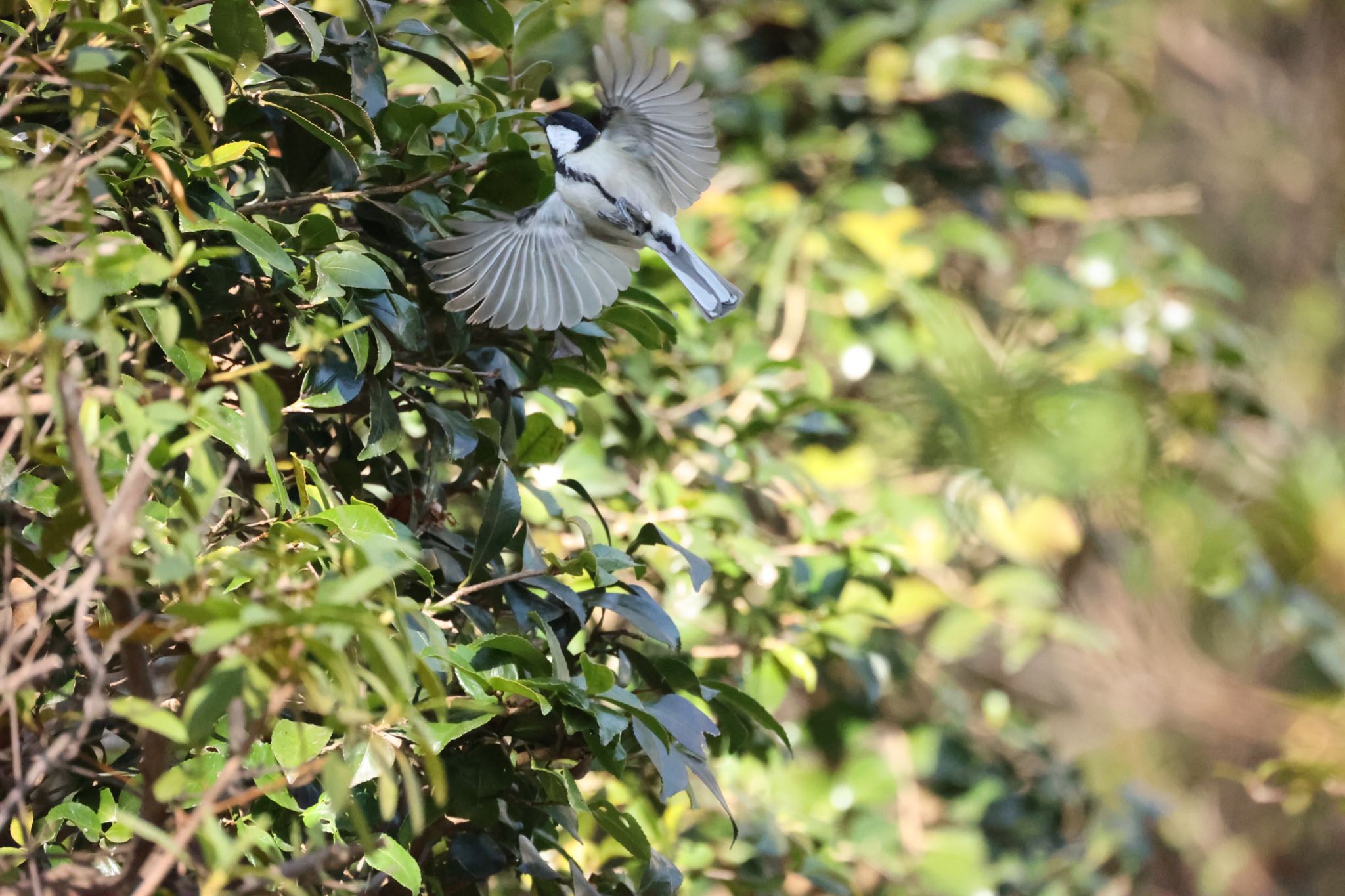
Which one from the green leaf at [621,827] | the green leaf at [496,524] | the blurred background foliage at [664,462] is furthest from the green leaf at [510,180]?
the green leaf at [621,827]

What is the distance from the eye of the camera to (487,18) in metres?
0.86

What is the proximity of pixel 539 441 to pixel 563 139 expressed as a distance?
1.57 feet

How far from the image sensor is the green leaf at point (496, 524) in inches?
30.5

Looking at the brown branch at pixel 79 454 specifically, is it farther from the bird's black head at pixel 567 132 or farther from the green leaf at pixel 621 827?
the bird's black head at pixel 567 132

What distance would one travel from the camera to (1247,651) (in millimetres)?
2117

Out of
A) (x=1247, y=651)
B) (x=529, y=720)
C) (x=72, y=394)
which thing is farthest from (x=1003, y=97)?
(x=72, y=394)

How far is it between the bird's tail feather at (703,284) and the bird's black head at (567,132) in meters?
0.16

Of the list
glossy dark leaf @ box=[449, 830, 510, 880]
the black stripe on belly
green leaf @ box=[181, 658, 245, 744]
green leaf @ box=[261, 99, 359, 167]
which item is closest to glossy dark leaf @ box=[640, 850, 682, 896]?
glossy dark leaf @ box=[449, 830, 510, 880]

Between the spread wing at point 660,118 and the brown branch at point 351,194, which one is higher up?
the brown branch at point 351,194

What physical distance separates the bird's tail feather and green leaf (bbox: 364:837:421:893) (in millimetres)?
686

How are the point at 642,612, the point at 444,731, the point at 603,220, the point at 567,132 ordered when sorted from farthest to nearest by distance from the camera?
the point at 567,132 → the point at 603,220 → the point at 642,612 → the point at 444,731

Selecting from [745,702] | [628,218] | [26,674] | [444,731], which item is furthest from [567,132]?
[26,674]

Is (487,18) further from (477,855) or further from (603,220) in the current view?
(477,855)

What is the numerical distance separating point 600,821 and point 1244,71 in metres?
3.56
